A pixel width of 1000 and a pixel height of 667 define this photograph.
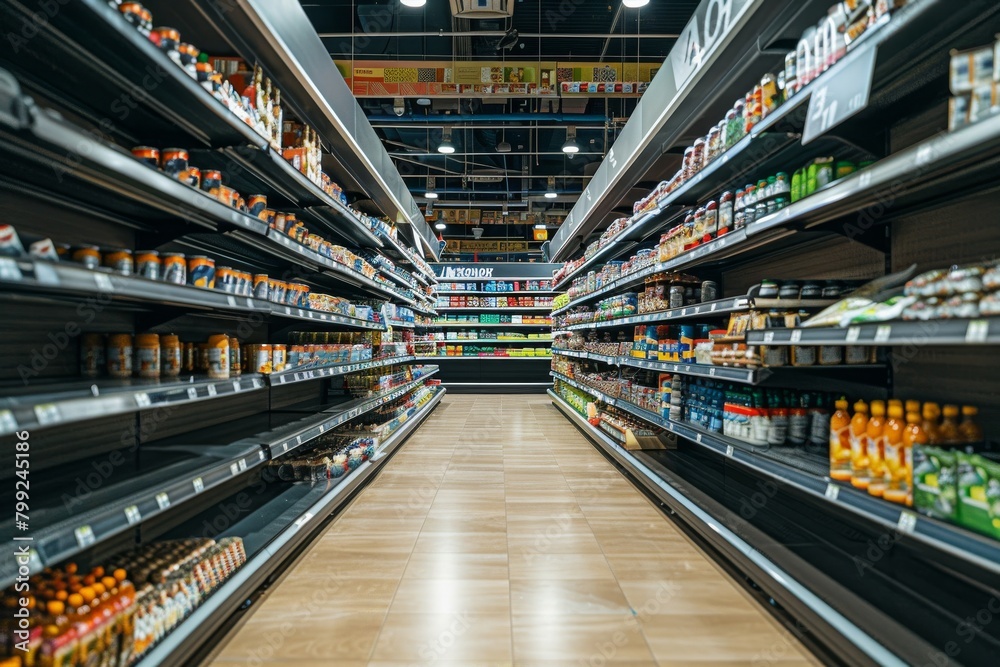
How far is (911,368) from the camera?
2.21m

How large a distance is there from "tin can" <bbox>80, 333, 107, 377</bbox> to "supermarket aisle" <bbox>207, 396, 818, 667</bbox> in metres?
1.13

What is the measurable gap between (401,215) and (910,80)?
531cm

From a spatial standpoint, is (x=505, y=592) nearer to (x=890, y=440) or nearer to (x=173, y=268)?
(x=890, y=440)

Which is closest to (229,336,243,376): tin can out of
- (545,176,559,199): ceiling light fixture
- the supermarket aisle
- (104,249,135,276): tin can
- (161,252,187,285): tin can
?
(161,252,187,285): tin can

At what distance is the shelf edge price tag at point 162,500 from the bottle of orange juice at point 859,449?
7.30 feet

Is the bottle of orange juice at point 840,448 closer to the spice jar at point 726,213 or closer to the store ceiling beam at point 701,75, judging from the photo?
the spice jar at point 726,213

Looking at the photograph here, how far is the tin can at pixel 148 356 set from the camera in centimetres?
202

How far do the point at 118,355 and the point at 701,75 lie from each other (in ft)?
10.4

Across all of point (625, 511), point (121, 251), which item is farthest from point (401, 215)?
point (121, 251)

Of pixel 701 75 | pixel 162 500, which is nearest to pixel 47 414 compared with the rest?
pixel 162 500

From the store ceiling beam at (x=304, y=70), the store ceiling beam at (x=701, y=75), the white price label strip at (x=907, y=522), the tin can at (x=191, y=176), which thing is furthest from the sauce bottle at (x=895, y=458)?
the store ceiling beam at (x=304, y=70)

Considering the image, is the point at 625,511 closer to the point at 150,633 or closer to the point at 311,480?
the point at 311,480

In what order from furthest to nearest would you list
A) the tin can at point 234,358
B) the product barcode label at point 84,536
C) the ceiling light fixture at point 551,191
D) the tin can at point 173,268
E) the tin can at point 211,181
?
the ceiling light fixture at point 551,191 → the tin can at point 234,358 → the tin can at point 211,181 → the tin can at point 173,268 → the product barcode label at point 84,536

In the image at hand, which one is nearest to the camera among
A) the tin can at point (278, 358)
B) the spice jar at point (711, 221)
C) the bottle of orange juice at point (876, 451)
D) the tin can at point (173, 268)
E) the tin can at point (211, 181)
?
the bottle of orange juice at point (876, 451)
